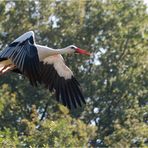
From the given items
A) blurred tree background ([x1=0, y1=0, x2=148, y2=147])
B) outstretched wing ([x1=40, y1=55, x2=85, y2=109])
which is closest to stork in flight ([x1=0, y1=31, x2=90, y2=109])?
outstretched wing ([x1=40, y1=55, x2=85, y2=109])

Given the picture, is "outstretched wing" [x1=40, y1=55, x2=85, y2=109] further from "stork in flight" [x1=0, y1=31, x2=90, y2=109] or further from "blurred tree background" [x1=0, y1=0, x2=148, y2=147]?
"blurred tree background" [x1=0, y1=0, x2=148, y2=147]

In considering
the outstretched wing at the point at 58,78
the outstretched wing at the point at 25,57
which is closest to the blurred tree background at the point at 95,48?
the outstretched wing at the point at 58,78

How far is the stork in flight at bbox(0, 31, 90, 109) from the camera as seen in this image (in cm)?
1622

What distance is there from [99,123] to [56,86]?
75.9 ft

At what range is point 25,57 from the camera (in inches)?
642

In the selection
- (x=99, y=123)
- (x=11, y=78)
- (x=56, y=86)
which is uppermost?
(x=56, y=86)

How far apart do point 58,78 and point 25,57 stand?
86.0 inches

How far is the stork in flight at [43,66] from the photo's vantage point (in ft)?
53.2

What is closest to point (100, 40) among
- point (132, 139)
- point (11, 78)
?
point (11, 78)

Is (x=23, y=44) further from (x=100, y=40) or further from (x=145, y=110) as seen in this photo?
(x=100, y=40)

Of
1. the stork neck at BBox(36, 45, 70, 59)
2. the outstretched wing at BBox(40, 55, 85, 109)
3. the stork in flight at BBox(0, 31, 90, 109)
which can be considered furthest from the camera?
the outstretched wing at BBox(40, 55, 85, 109)

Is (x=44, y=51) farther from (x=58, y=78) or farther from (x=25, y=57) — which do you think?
(x=25, y=57)

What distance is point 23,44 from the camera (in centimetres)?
1695

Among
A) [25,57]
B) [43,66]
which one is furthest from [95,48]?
[25,57]
